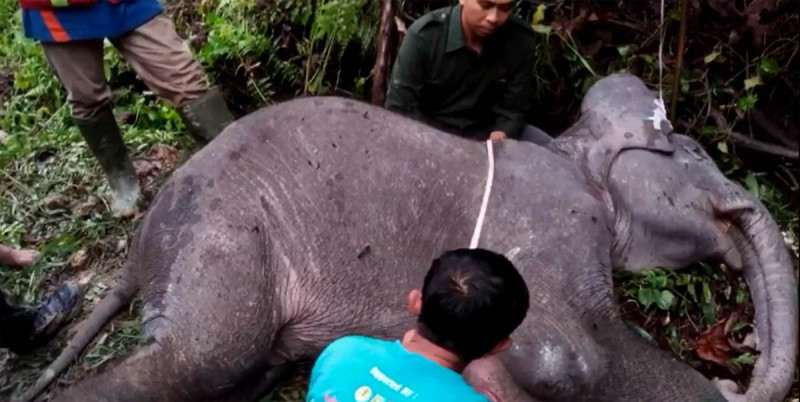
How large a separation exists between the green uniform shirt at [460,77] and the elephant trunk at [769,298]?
38.5 inches

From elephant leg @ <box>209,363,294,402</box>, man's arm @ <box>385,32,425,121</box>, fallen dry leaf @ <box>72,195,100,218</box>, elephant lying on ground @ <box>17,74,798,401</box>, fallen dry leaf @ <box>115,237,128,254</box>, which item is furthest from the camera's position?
fallen dry leaf @ <box>72,195,100,218</box>

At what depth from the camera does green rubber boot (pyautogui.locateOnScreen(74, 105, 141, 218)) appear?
4.25 m

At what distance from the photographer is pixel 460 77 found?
416 centimetres

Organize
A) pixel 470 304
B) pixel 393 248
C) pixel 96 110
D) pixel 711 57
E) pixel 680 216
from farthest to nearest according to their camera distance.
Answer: pixel 711 57 < pixel 96 110 < pixel 680 216 < pixel 393 248 < pixel 470 304

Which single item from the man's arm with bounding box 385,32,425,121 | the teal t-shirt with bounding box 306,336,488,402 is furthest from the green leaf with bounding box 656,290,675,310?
the teal t-shirt with bounding box 306,336,488,402

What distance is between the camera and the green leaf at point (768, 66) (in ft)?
15.1

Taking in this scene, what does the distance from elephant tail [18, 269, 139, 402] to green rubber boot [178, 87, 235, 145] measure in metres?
0.80

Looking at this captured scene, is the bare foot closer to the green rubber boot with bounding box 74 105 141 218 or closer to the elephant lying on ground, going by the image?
the green rubber boot with bounding box 74 105 141 218

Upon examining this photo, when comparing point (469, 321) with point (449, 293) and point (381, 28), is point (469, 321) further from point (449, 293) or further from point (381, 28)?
point (381, 28)

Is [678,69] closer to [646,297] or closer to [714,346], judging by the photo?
[646,297]

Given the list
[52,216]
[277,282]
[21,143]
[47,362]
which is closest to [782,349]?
[277,282]

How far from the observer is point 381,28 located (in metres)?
4.68

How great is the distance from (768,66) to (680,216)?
1.32 m

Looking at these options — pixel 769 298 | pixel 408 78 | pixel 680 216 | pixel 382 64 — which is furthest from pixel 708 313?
pixel 382 64
